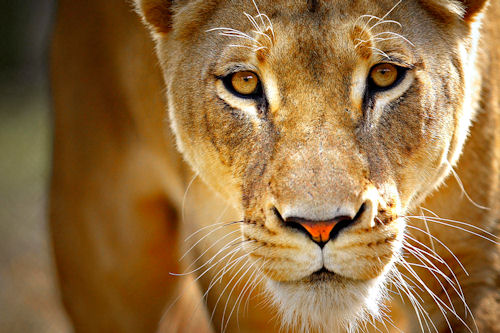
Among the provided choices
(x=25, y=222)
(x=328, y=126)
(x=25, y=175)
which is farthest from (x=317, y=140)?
(x=25, y=175)

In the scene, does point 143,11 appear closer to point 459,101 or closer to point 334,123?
point 334,123

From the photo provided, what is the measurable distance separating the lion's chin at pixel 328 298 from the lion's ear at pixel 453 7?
0.84 m

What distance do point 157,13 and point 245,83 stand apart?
51 cm

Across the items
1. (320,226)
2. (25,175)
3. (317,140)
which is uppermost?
(317,140)

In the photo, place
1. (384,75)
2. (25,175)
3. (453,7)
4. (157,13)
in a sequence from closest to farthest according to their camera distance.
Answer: (384,75) → (453,7) → (157,13) → (25,175)

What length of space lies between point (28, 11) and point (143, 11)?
14.1ft

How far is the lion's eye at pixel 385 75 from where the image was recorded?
6.81 ft

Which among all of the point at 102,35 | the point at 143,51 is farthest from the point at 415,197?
the point at 102,35

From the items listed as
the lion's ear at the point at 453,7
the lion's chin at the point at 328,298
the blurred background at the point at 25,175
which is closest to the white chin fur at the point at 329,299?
the lion's chin at the point at 328,298

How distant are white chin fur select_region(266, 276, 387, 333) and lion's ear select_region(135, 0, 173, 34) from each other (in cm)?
96

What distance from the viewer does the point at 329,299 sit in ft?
6.46

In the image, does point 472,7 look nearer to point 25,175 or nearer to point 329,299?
point 329,299

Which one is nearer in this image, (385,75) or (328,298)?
(328,298)

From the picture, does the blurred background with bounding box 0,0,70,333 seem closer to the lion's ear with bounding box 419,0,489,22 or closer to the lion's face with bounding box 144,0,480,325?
the lion's face with bounding box 144,0,480,325
